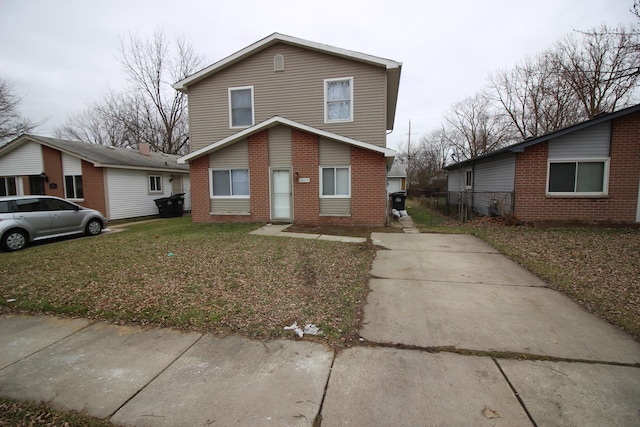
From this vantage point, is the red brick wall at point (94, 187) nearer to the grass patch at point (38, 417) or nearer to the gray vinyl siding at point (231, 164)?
the gray vinyl siding at point (231, 164)

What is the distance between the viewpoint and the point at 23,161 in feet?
52.4

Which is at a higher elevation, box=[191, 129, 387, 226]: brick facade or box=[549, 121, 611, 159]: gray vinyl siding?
box=[549, 121, 611, 159]: gray vinyl siding

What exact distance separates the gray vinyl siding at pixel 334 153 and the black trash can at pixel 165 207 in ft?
33.5

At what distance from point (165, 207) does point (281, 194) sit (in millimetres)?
8535

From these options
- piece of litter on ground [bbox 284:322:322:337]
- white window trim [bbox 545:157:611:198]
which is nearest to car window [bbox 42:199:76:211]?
piece of litter on ground [bbox 284:322:322:337]

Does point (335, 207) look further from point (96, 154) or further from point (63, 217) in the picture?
point (96, 154)

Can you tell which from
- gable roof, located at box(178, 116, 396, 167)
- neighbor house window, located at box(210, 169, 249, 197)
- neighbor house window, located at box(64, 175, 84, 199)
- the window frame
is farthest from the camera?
the window frame

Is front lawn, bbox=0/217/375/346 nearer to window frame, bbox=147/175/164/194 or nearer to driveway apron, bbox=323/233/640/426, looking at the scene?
driveway apron, bbox=323/233/640/426

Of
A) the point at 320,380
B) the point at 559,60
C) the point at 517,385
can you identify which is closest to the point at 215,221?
the point at 320,380

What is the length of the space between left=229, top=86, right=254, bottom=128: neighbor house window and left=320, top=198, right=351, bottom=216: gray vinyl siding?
4.95 metres

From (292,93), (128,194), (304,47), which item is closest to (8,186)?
(128,194)

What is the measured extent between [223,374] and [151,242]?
295 inches

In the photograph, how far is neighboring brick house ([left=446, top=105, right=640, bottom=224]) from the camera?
10.3 metres

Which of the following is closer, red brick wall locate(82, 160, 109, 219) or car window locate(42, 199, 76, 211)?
car window locate(42, 199, 76, 211)
